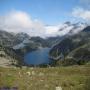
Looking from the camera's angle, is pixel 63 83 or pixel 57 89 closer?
pixel 57 89

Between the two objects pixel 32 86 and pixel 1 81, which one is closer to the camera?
pixel 32 86

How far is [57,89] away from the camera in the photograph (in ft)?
71.5

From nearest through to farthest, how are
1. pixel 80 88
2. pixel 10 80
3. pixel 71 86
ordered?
pixel 80 88 → pixel 71 86 → pixel 10 80

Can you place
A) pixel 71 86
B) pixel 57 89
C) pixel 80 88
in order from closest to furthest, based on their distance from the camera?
pixel 57 89 → pixel 80 88 → pixel 71 86

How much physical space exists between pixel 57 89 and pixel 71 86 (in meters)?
3.35

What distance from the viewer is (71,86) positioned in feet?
81.4

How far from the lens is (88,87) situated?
22.5 m

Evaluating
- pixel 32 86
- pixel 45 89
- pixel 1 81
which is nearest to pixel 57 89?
pixel 45 89

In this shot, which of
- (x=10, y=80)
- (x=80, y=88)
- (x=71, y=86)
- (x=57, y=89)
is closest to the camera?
(x=57, y=89)

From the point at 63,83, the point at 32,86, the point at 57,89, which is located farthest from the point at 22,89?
the point at 63,83

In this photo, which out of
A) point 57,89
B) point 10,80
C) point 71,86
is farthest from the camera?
point 10,80

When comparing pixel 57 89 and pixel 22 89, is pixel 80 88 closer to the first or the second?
pixel 57 89

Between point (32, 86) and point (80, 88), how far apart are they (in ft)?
14.1

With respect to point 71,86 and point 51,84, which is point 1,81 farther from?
point 71,86
